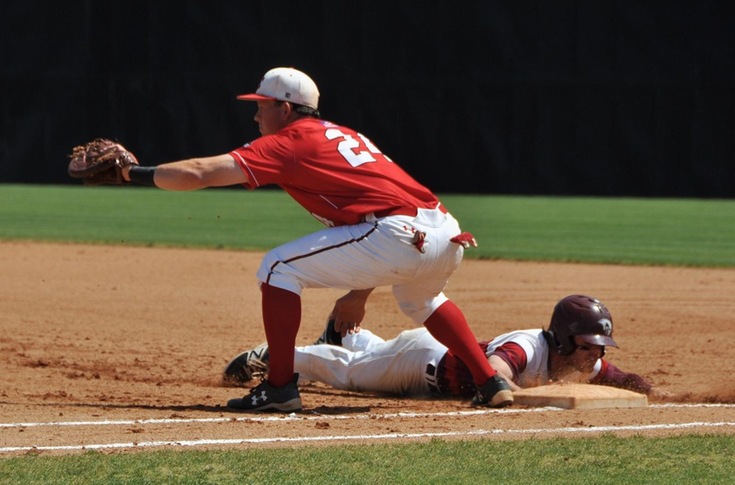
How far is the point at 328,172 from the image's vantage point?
4.68m

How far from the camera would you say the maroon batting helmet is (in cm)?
520

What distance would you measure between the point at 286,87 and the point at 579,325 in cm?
166

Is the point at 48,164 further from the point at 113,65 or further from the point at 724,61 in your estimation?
the point at 724,61

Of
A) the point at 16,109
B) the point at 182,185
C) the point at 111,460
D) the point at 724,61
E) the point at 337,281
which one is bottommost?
the point at 111,460

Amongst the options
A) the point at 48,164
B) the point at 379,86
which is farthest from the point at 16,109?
the point at 379,86

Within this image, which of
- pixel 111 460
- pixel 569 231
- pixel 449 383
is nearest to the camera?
pixel 111 460

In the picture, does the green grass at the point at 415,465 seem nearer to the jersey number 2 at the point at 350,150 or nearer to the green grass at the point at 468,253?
the green grass at the point at 468,253

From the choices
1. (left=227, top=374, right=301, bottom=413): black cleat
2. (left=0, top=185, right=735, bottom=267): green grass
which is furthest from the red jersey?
(left=0, top=185, right=735, bottom=267): green grass

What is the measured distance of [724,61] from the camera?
2077 cm

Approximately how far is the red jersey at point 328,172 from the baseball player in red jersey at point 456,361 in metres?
0.86

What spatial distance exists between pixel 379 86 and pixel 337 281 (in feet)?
54.4

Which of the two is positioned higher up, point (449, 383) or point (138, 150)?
point (138, 150)

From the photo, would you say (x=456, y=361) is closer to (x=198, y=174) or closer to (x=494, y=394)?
(x=494, y=394)

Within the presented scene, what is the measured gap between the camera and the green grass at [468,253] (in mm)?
3420
